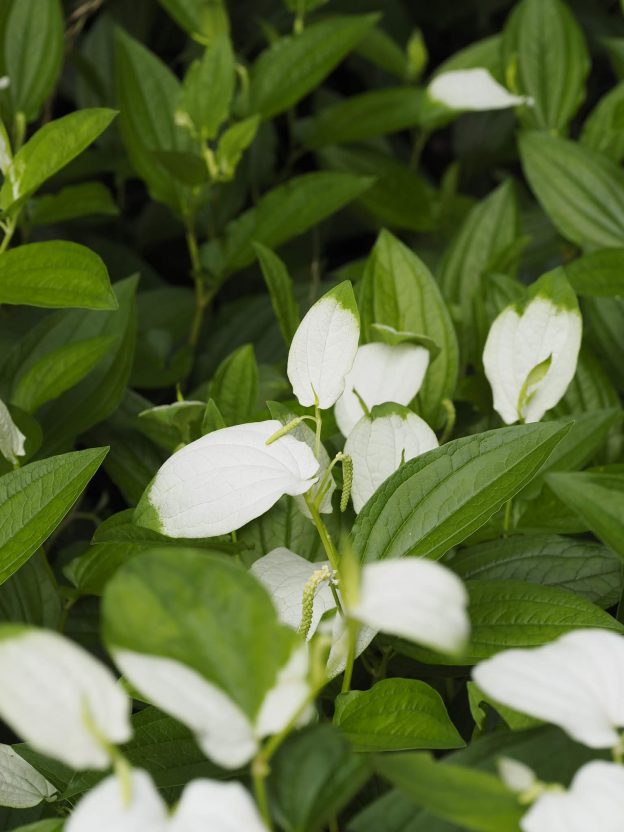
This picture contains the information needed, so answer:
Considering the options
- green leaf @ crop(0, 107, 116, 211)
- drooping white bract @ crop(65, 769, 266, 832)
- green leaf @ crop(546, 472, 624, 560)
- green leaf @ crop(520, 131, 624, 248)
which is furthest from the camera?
green leaf @ crop(520, 131, 624, 248)

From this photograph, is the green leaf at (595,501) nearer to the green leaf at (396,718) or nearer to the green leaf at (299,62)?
the green leaf at (396,718)

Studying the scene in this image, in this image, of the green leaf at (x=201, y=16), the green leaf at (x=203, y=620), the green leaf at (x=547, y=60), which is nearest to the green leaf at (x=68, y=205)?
the green leaf at (x=201, y=16)

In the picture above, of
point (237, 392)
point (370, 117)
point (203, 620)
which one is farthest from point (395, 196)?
point (203, 620)

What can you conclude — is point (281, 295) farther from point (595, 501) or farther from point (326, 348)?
point (595, 501)

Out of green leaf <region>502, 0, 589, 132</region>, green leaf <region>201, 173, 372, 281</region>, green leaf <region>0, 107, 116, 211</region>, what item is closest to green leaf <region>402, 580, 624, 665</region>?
green leaf <region>0, 107, 116, 211</region>

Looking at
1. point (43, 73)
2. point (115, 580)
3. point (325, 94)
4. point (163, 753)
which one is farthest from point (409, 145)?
point (115, 580)

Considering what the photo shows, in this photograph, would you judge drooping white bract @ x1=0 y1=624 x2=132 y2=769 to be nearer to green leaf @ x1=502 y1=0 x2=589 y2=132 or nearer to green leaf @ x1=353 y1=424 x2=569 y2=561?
green leaf @ x1=353 y1=424 x2=569 y2=561
